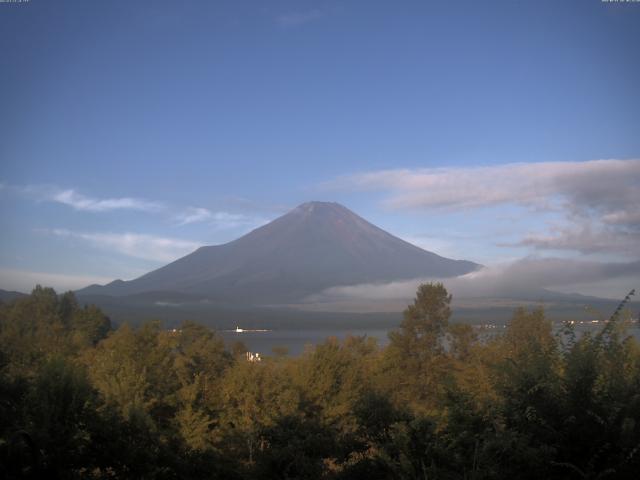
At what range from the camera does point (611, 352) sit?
6996 mm

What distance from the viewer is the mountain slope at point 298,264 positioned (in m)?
140

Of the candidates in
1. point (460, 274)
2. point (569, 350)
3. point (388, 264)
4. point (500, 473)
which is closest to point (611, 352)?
point (569, 350)

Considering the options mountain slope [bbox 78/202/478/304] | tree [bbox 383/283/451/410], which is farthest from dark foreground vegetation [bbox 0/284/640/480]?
mountain slope [bbox 78/202/478/304]

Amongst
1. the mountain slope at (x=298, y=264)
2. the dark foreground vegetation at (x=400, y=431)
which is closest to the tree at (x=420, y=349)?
the dark foreground vegetation at (x=400, y=431)

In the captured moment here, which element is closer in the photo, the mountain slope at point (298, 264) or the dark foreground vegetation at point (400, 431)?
Answer: the dark foreground vegetation at point (400, 431)

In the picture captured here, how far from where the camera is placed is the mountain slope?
5522 inches

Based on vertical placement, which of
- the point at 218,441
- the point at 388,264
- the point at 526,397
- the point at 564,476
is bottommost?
the point at 218,441

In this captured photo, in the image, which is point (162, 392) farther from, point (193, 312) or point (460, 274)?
point (460, 274)

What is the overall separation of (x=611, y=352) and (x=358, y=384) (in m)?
16.1

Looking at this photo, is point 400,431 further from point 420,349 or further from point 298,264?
point 298,264

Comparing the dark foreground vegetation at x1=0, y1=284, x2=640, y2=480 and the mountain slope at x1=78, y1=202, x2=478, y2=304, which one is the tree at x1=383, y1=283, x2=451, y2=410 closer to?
the dark foreground vegetation at x1=0, y1=284, x2=640, y2=480

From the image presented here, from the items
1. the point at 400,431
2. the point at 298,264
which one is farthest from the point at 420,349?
the point at 298,264

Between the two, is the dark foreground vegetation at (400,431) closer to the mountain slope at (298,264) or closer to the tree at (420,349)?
the tree at (420,349)

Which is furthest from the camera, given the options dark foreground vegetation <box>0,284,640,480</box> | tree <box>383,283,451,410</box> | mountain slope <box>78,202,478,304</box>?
mountain slope <box>78,202,478,304</box>
